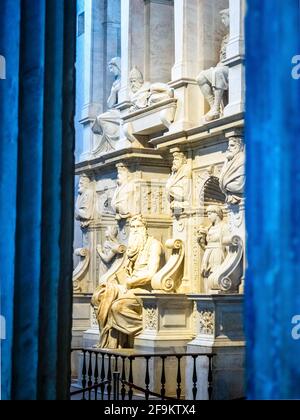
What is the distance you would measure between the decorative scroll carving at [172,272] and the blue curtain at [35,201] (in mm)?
9264

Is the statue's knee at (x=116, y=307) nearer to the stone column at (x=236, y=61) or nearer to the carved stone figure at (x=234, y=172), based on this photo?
the carved stone figure at (x=234, y=172)

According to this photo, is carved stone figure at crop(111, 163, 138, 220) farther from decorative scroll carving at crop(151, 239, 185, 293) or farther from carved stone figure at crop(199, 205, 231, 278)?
carved stone figure at crop(199, 205, 231, 278)

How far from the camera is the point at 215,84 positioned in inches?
Result: 511

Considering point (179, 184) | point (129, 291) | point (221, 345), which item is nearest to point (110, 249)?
point (129, 291)

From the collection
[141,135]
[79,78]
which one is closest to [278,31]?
[141,135]

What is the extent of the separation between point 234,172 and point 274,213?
8924mm

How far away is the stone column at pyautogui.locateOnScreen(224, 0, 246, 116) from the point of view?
12.1m

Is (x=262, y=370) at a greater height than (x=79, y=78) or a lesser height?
lesser

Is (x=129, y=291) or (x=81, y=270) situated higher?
(x=81, y=270)

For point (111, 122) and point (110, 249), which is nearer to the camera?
point (110, 249)

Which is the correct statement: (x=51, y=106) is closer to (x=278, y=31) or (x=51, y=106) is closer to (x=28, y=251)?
(x=28, y=251)

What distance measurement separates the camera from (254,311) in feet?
9.58

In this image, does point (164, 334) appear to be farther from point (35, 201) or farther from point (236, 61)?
point (35, 201)
